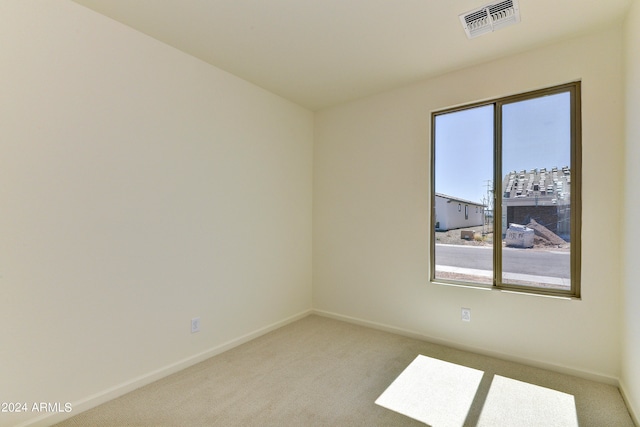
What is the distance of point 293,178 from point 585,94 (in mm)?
2870

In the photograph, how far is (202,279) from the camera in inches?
108

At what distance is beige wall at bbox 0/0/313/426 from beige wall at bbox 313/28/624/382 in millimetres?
1066

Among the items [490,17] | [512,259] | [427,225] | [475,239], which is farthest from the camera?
[427,225]

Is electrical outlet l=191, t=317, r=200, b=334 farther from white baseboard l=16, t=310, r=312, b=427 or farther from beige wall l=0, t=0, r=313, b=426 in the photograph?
white baseboard l=16, t=310, r=312, b=427

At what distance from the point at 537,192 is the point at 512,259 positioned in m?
0.64

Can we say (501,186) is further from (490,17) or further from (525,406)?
(525,406)

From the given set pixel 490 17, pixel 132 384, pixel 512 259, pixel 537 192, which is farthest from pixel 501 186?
pixel 132 384

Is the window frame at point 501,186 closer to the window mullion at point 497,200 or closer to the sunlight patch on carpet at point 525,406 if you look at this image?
the window mullion at point 497,200

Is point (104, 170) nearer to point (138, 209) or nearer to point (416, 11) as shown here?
point (138, 209)

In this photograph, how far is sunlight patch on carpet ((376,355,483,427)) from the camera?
1.95m

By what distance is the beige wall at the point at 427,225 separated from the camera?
2.31m

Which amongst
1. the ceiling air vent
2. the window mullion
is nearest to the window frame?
the window mullion

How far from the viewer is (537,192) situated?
2.64 m

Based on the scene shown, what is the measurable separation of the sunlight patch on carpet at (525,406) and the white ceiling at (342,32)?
2721mm
